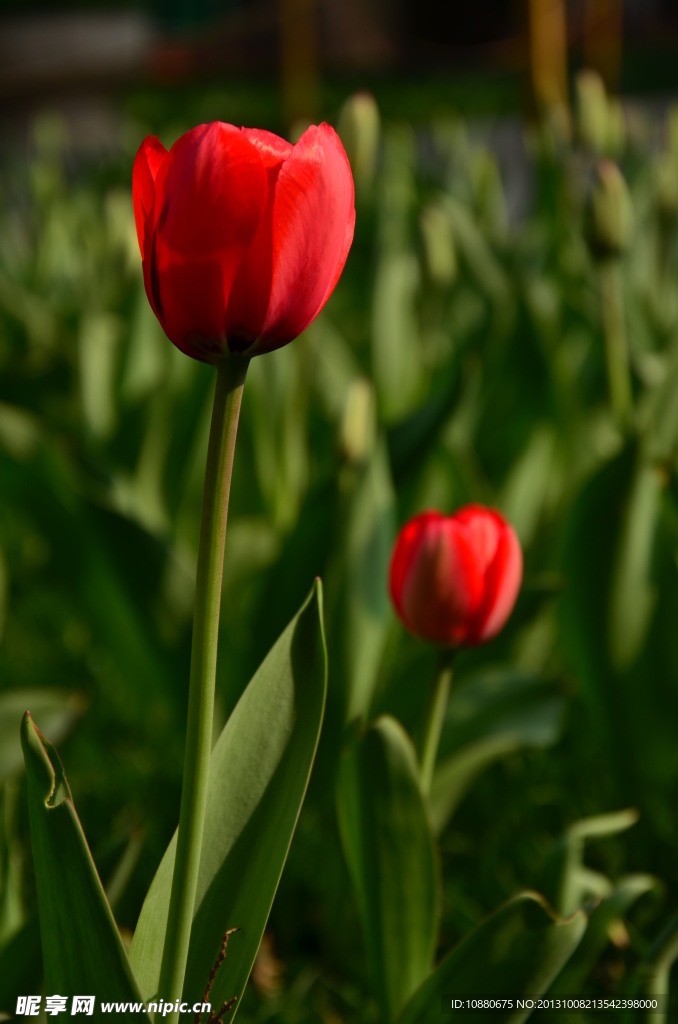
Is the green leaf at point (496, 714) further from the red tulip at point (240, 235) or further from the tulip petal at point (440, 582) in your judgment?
the red tulip at point (240, 235)

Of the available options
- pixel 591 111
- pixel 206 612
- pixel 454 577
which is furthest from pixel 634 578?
pixel 591 111

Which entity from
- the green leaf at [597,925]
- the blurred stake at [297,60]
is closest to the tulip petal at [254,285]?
the green leaf at [597,925]

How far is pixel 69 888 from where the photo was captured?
1.67 ft

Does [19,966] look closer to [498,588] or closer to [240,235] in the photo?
[498,588]

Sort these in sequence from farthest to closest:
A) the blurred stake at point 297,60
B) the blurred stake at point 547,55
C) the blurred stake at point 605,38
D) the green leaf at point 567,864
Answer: the blurred stake at point 297,60
the blurred stake at point 605,38
the blurred stake at point 547,55
the green leaf at point 567,864

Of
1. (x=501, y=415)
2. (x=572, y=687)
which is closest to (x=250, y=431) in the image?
(x=501, y=415)

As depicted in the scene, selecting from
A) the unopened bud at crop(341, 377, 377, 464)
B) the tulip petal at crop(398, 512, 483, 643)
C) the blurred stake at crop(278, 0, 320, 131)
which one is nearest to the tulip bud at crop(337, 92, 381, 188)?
the unopened bud at crop(341, 377, 377, 464)

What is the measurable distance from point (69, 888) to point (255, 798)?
110 millimetres

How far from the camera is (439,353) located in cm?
176

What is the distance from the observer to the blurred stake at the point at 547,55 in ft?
9.26

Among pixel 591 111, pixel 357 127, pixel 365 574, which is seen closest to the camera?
pixel 365 574

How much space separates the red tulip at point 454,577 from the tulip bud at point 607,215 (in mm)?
698

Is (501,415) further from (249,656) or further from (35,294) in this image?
(35,294)

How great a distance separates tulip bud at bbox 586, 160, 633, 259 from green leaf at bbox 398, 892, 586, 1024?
0.89 metres
